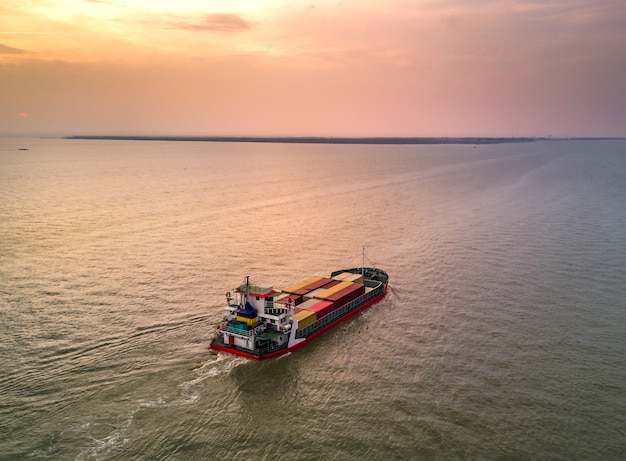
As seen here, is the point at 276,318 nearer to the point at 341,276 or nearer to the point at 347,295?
the point at 347,295

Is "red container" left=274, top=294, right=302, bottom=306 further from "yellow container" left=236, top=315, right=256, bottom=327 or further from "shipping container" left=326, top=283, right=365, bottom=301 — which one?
"yellow container" left=236, top=315, right=256, bottom=327

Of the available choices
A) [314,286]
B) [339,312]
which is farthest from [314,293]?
[339,312]

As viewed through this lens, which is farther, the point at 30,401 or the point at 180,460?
the point at 30,401

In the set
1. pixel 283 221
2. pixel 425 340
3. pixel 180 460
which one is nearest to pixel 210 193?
pixel 283 221

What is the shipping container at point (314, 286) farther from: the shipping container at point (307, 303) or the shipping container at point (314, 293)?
the shipping container at point (307, 303)

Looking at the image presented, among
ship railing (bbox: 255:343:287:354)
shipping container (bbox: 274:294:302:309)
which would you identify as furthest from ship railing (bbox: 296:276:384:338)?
shipping container (bbox: 274:294:302:309)

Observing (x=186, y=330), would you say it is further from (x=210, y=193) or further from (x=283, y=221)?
(x=210, y=193)
